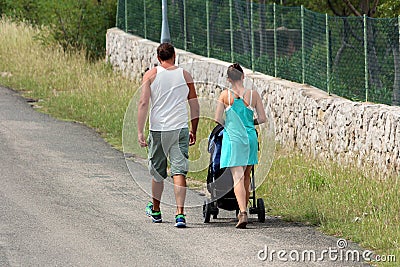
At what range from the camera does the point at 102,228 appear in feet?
31.6

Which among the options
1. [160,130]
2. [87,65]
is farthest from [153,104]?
[87,65]

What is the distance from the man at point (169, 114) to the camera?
9695 mm

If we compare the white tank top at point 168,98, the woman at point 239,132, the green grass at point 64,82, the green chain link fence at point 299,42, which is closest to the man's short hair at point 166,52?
the white tank top at point 168,98

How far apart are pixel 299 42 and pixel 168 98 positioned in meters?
6.24

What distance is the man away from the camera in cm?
970

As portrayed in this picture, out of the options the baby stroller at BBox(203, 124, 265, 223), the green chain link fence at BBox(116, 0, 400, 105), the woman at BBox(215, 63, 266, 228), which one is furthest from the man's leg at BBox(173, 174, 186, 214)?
the green chain link fence at BBox(116, 0, 400, 105)

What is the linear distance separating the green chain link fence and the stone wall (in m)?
0.27

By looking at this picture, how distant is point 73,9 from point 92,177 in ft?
39.1

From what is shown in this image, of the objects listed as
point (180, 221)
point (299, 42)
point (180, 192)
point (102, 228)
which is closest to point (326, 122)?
point (299, 42)

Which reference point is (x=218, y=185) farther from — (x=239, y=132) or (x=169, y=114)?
(x=169, y=114)

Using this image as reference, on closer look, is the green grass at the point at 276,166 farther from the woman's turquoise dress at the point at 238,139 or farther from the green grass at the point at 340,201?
the woman's turquoise dress at the point at 238,139

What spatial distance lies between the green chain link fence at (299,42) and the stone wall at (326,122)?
0.27 metres

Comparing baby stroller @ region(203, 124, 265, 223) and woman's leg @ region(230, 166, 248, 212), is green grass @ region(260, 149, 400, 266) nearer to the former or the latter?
baby stroller @ region(203, 124, 265, 223)

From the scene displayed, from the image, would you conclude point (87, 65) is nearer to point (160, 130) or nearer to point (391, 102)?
point (391, 102)
